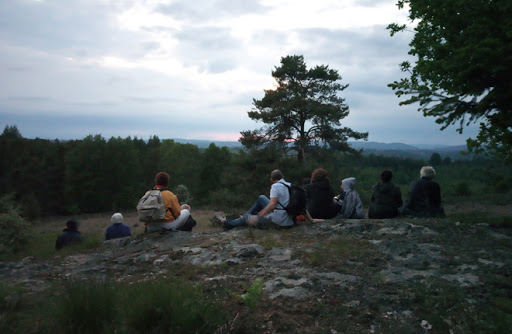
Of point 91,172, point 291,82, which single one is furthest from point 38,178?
point 291,82

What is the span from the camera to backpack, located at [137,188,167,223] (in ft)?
23.8

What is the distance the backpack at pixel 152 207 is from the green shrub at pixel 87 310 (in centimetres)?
381

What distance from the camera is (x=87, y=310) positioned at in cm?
325

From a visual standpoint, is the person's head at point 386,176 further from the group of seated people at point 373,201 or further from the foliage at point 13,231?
the foliage at point 13,231

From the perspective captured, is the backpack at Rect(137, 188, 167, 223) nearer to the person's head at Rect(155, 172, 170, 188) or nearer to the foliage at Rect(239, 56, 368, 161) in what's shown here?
the person's head at Rect(155, 172, 170, 188)

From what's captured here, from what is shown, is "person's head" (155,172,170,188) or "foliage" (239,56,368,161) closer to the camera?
"person's head" (155,172,170,188)

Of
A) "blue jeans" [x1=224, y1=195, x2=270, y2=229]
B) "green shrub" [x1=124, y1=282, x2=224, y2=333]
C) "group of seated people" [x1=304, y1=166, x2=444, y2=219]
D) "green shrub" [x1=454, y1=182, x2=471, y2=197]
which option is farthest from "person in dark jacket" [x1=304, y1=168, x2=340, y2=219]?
"green shrub" [x1=454, y1=182, x2=471, y2=197]

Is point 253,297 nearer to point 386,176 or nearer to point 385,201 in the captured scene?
point 386,176

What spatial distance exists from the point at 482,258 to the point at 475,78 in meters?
3.84

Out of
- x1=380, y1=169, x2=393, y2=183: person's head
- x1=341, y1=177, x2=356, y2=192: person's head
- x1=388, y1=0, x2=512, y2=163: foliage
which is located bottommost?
x1=341, y1=177, x2=356, y2=192: person's head

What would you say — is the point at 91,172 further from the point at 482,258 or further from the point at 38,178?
the point at 482,258

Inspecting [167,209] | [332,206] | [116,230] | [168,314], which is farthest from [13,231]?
[168,314]

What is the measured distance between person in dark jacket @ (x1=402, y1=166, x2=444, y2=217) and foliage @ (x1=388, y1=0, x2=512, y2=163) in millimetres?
1212

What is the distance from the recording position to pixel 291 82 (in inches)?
1139
